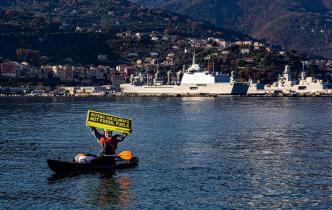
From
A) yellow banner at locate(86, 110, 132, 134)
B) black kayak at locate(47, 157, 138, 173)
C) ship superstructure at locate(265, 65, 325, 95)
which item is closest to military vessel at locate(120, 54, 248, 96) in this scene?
ship superstructure at locate(265, 65, 325, 95)

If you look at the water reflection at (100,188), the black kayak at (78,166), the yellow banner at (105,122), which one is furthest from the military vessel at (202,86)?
the water reflection at (100,188)

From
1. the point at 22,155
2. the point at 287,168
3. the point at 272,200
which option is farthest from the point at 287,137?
the point at 272,200

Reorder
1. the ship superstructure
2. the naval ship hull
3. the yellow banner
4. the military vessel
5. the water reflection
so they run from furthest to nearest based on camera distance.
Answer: the ship superstructure, the military vessel, the naval ship hull, the yellow banner, the water reflection

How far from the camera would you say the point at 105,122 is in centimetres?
4212

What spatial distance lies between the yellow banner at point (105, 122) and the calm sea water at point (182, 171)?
108 inches

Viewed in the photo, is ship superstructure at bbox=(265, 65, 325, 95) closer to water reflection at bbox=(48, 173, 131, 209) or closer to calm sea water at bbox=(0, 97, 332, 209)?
calm sea water at bbox=(0, 97, 332, 209)

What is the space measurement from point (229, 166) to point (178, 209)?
11.4m

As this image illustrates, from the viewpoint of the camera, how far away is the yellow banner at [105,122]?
4172 cm

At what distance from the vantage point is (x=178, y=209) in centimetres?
3197

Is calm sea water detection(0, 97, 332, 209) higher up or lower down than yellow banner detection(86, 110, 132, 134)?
lower down

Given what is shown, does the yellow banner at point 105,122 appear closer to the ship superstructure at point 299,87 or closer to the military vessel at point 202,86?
the military vessel at point 202,86

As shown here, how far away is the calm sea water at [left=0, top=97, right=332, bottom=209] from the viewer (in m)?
33.6

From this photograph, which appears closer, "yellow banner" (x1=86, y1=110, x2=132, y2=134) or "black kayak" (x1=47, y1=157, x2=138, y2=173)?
"black kayak" (x1=47, y1=157, x2=138, y2=173)

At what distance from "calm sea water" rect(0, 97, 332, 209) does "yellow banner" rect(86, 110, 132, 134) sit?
2751mm
